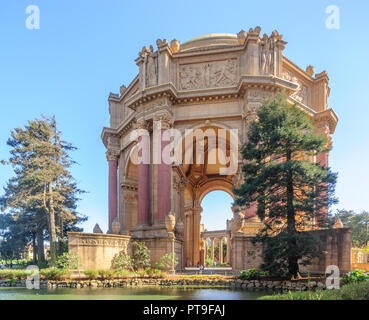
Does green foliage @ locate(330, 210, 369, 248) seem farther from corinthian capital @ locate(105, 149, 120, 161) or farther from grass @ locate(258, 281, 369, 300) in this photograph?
grass @ locate(258, 281, 369, 300)

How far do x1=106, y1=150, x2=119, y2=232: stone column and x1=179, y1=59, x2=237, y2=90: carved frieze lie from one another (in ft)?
33.6

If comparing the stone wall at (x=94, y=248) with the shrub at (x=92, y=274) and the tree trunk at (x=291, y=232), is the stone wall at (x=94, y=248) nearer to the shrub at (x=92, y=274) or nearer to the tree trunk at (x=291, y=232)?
the shrub at (x=92, y=274)

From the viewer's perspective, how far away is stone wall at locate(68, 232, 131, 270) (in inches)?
685

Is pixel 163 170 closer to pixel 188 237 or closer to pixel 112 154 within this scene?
pixel 112 154

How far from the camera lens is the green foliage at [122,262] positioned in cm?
1816

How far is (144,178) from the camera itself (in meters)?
23.1

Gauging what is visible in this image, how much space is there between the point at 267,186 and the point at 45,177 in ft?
54.4

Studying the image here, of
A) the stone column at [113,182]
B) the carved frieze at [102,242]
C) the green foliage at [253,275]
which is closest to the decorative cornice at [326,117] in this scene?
the green foliage at [253,275]

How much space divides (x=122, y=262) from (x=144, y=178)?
6731 millimetres

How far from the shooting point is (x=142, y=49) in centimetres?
2480

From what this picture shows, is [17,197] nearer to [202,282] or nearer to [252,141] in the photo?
[202,282]

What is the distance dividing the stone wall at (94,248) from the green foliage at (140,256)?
48.8 inches
